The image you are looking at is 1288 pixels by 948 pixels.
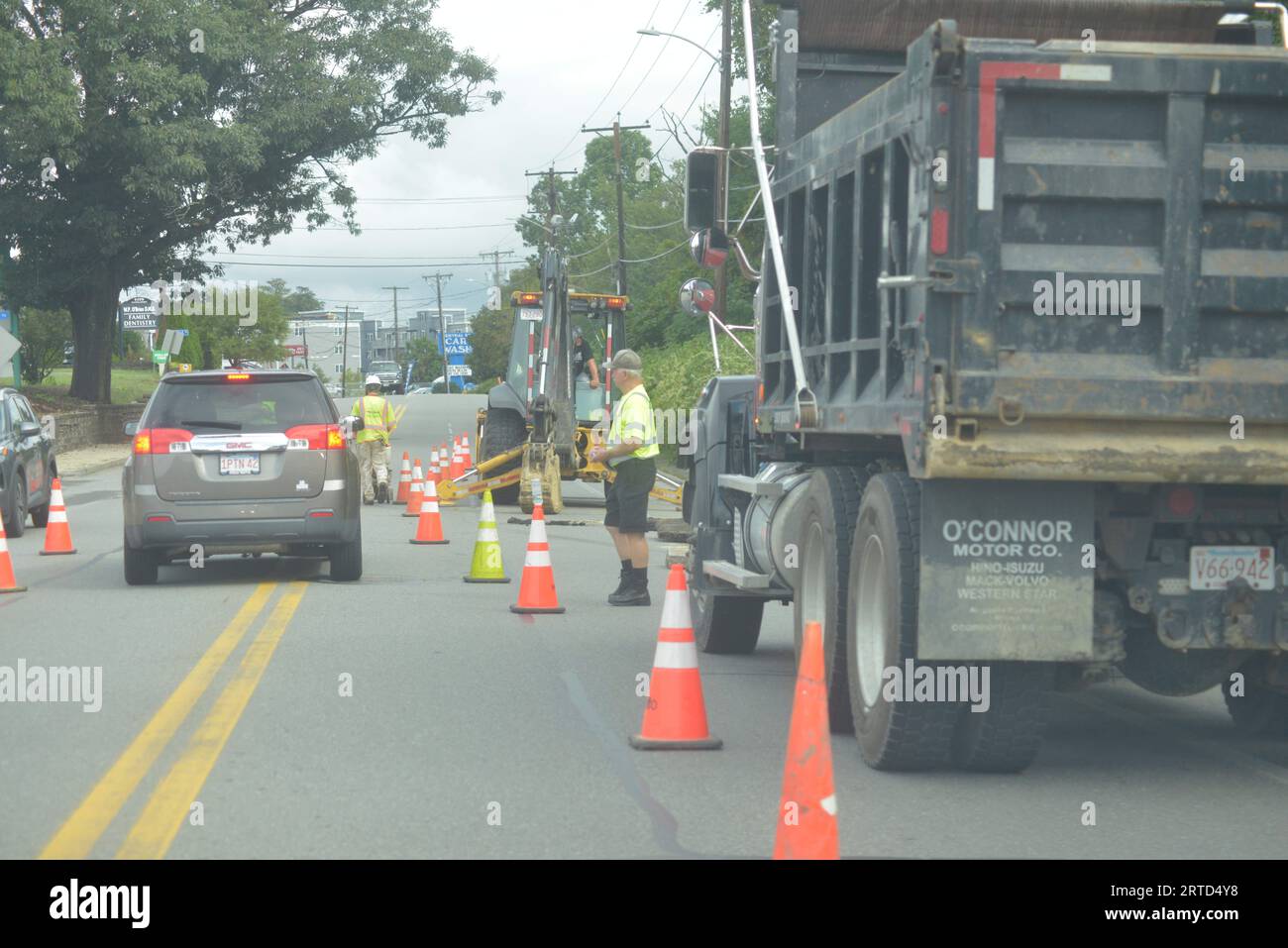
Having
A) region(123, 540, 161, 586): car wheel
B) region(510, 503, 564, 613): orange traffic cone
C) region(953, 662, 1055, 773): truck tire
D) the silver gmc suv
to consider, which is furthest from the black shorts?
region(953, 662, 1055, 773): truck tire

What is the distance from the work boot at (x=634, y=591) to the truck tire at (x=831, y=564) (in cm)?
521

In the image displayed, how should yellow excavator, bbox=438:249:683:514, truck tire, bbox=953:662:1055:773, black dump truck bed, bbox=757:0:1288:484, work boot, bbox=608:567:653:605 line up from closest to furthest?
black dump truck bed, bbox=757:0:1288:484 < truck tire, bbox=953:662:1055:773 < work boot, bbox=608:567:653:605 < yellow excavator, bbox=438:249:683:514

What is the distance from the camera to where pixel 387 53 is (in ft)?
148

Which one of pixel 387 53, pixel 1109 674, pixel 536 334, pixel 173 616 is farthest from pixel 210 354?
pixel 1109 674

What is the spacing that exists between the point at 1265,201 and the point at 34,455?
1755cm

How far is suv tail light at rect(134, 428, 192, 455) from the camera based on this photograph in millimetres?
14641

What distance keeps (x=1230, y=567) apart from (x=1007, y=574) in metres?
0.96

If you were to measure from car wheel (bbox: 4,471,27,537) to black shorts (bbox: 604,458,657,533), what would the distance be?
9.51 meters

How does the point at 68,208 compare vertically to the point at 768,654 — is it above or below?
above

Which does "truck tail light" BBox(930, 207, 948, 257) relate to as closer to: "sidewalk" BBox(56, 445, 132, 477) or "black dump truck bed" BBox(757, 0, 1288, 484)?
"black dump truck bed" BBox(757, 0, 1288, 484)

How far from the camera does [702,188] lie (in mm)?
10391

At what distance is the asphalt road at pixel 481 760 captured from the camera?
6.55 metres
